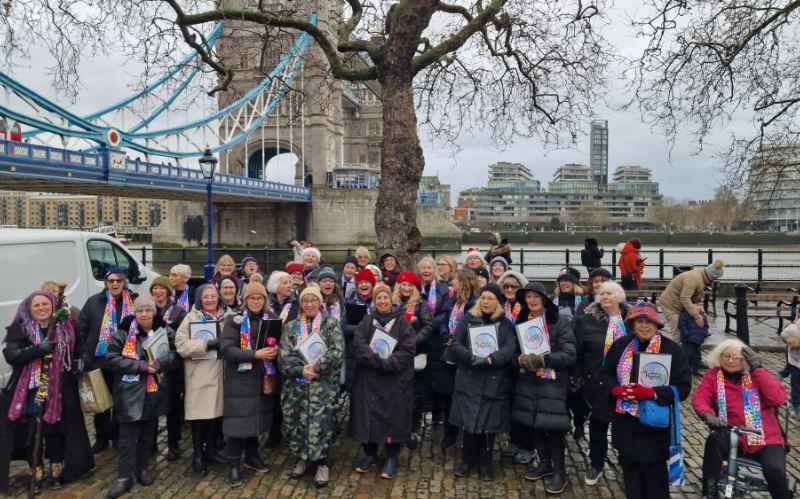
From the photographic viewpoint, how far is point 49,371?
449 centimetres

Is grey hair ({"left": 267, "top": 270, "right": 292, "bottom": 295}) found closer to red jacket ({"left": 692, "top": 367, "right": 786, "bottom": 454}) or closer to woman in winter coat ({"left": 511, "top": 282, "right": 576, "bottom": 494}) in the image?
woman in winter coat ({"left": 511, "top": 282, "right": 576, "bottom": 494})

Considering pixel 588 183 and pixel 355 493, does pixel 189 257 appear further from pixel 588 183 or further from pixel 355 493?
pixel 588 183

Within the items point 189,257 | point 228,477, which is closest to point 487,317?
point 228,477

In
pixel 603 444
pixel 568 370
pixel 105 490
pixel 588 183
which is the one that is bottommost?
pixel 105 490

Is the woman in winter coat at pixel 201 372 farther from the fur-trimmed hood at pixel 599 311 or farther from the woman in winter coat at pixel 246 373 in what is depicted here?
the fur-trimmed hood at pixel 599 311

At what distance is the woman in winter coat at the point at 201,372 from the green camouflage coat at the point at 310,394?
1.78 ft

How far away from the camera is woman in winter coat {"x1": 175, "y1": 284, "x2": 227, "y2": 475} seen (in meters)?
4.73

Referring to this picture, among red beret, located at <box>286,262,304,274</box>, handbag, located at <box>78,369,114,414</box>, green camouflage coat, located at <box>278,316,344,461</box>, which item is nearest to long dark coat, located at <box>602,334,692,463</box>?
green camouflage coat, located at <box>278,316,344,461</box>

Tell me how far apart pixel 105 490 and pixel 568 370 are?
3.60m

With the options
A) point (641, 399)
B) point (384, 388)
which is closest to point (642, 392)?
point (641, 399)

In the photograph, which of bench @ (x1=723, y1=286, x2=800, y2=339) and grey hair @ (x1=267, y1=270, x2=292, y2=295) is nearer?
grey hair @ (x1=267, y1=270, x2=292, y2=295)

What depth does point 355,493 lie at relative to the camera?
177 inches

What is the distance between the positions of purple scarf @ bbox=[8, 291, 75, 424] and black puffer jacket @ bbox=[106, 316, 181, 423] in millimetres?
329

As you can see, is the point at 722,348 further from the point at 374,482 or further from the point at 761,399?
the point at 374,482
